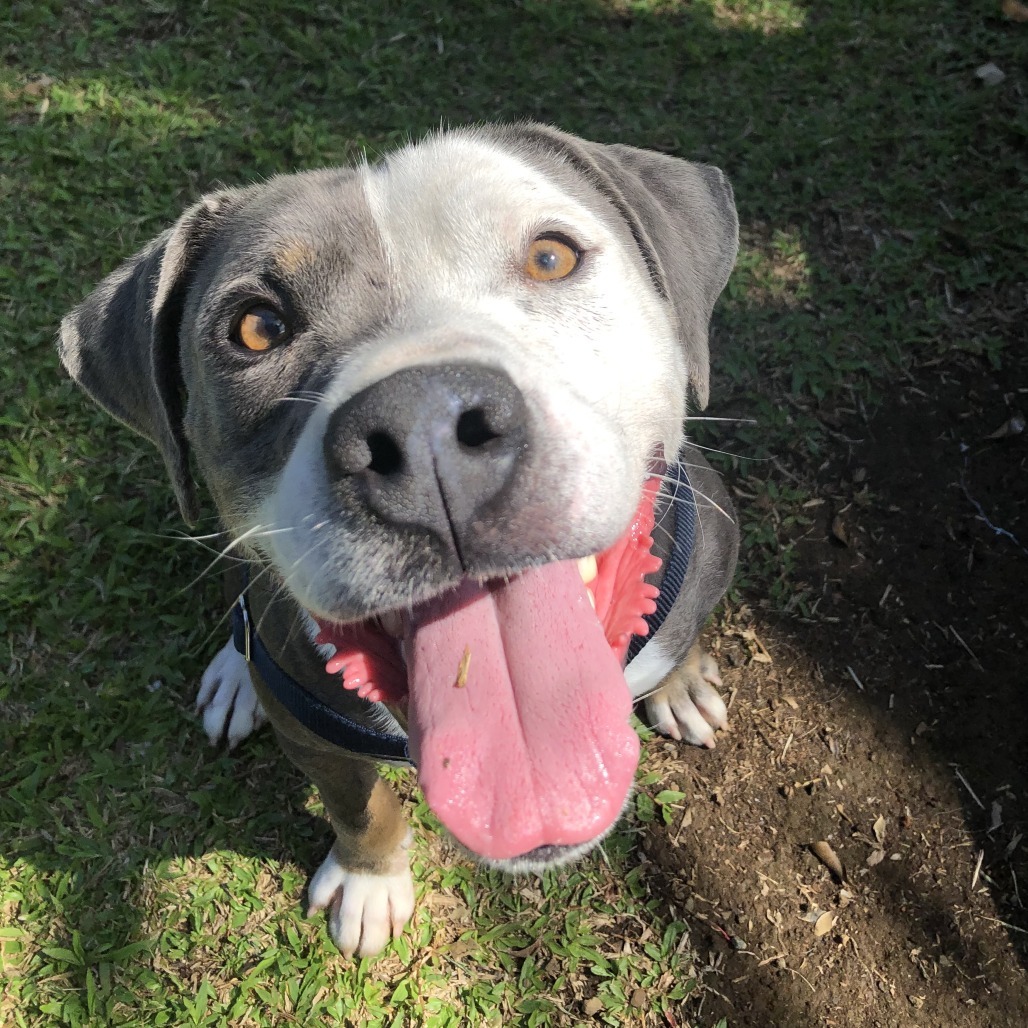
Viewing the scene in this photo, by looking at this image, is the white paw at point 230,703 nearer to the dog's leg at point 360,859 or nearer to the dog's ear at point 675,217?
the dog's leg at point 360,859

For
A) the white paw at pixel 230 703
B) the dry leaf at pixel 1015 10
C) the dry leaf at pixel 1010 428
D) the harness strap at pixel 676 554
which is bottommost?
the white paw at pixel 230 703

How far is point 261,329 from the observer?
2.09 m

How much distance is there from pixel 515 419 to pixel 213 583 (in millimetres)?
2672

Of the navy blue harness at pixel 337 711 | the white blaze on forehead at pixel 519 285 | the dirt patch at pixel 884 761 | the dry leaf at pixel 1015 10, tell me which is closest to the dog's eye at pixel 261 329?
the white blaze on forehead at pixel 519 285

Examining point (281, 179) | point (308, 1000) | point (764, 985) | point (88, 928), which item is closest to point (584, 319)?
point (281, 179)

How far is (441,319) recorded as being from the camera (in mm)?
1931

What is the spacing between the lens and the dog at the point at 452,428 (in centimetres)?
169

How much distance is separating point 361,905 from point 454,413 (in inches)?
88.5

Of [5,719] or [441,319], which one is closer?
[441,319]

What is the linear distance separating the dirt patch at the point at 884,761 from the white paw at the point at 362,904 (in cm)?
97

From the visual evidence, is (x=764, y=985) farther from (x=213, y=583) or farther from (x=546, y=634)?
(x=213, y=583)

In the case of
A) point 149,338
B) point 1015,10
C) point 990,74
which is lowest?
point 990,74

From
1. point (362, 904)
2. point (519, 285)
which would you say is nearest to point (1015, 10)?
point (519, 285)

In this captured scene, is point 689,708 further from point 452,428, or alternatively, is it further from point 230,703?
point 452,428
